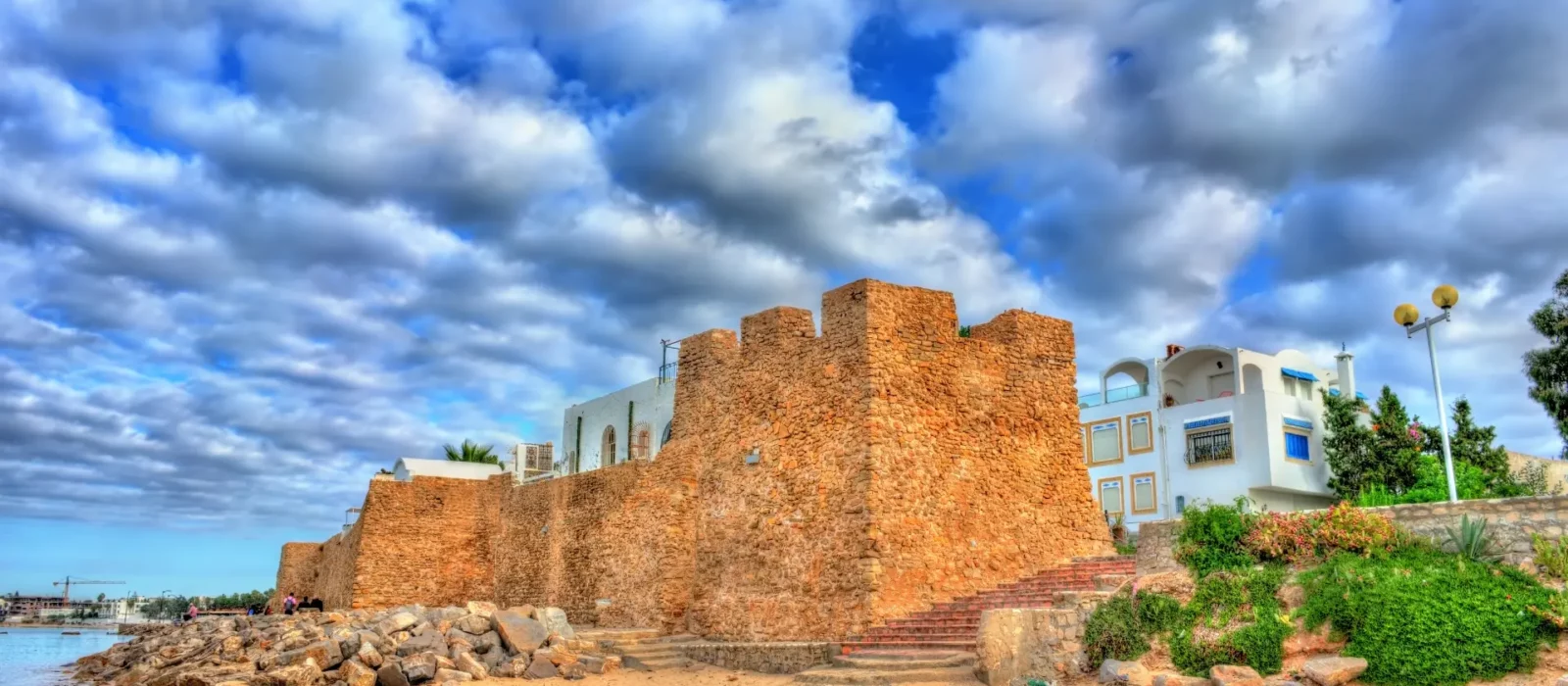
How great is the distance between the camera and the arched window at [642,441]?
3422 centimetres

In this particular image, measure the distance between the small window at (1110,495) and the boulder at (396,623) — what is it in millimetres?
21703

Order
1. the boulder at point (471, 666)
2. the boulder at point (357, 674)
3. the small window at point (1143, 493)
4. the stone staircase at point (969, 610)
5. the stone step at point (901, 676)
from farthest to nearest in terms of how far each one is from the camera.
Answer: the small window at point (1143, 493) → the boulder at point (471, 666) → the boulder at point (357, 674) → the stone staircase at point (969, 610) → the stone step at point (901, 676)

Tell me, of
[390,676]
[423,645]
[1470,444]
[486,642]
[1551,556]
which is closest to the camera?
[1551,556]

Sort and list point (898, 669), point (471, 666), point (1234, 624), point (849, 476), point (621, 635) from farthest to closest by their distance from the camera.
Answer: point (621, 635) < point (471, 666) < point (849, 476) < point (898, 669) < point (1234, 624)

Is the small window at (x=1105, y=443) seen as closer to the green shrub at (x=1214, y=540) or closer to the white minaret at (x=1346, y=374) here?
the white minaret at (x=1346, y=374)

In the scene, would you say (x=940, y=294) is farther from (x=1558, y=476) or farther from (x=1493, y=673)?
(x=1558, y=476)

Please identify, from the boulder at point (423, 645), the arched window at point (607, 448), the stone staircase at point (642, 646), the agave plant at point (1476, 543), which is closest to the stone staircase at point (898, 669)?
the stone staircase at point (642, 646)

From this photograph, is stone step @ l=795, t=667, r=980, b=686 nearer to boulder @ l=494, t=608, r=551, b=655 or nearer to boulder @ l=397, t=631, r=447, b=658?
boulder @ l=494, t=608, r=551, b=655

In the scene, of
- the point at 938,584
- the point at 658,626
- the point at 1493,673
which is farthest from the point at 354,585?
the point at 1493,673

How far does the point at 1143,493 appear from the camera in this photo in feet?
107

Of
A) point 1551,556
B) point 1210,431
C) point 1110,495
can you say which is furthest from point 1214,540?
point 1110,495

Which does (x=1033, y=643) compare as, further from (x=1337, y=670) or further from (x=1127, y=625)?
(x=1337, y=670)

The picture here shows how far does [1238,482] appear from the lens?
30.1 metres

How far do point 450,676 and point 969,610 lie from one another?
24.3ft
